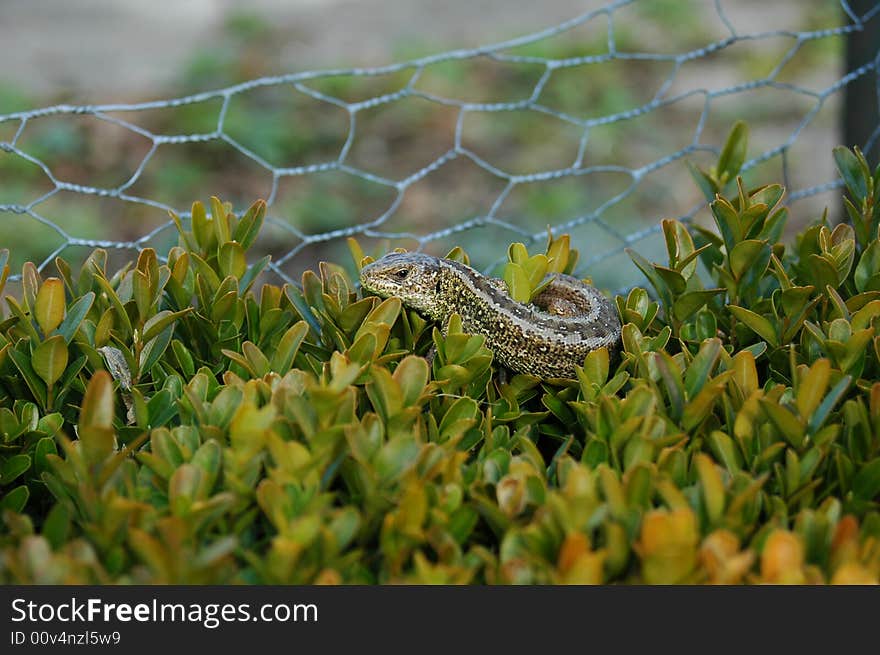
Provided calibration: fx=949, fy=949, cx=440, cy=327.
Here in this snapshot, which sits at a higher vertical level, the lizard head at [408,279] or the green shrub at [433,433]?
the lizard head at [408,279]

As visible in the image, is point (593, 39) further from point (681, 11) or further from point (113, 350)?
point (113, 350)

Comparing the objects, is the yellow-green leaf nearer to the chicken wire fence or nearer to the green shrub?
the green shrub

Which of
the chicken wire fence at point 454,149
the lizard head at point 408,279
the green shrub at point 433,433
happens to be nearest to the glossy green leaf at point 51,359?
the green shrub at point 433,433

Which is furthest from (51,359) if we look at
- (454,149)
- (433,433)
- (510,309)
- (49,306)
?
(454,149)

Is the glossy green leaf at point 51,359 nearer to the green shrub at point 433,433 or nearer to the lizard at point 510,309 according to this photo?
the green shrub at point 433,433

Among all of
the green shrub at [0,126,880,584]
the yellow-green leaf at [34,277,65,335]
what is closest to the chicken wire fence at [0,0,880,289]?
the green shrub at [0,126,880,584]

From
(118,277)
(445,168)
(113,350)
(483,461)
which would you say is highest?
(445,168)
